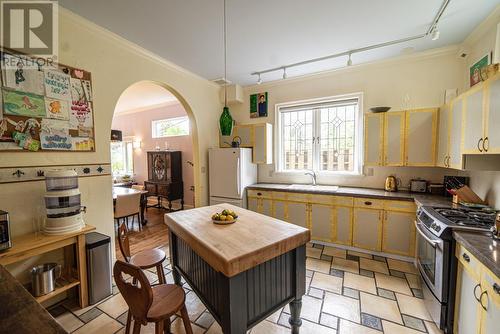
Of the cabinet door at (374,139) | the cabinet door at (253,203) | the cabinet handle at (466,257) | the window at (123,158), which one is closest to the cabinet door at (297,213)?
the cabinet door at (253,203)

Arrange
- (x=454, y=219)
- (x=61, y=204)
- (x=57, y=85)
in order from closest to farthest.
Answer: (x=454, y=219), (x=61, y=204), (x=57, y=85)

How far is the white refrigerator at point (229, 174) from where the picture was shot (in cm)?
370

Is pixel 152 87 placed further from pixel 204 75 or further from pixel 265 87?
pixel 265 87

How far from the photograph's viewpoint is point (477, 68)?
2.45 metres

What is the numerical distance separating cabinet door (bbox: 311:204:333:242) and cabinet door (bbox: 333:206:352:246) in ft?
0.27

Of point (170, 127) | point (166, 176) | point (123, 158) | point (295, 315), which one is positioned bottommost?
point (295, 315)

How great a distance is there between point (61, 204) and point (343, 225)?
3370 millimetres

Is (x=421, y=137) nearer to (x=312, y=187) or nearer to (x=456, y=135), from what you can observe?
(x=456, y=135)

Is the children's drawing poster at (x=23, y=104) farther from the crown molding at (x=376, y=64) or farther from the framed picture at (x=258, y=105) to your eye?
the crown molding at (x=376, y=64)

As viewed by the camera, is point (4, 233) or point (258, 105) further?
point (258, 105)

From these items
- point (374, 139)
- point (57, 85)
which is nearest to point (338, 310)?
point (374, 139)

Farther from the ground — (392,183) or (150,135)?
(150,135)

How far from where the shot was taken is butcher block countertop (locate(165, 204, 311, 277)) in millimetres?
1191

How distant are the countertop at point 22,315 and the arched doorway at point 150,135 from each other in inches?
153
